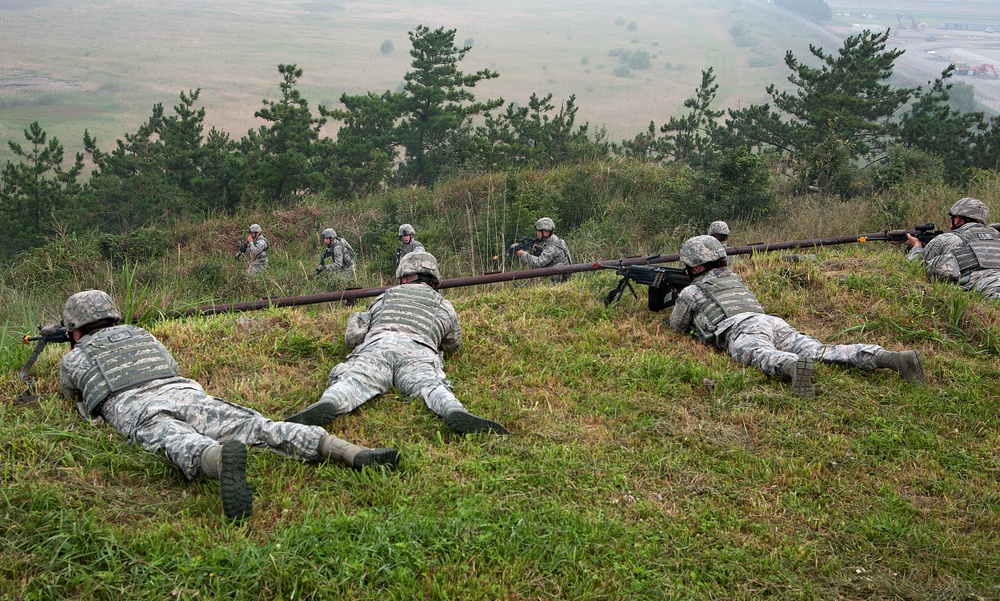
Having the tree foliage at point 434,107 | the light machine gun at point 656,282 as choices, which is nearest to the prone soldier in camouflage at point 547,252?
the light machine gun at point 656,282

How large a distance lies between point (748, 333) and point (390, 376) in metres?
2.81

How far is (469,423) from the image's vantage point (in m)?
4.31

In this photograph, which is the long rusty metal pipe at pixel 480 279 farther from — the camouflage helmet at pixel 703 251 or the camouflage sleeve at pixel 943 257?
the camouflage helmet at pixel 703 251

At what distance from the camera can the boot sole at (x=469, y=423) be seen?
4.31 meters

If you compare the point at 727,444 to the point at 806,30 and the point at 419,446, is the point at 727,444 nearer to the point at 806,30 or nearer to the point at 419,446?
the point at 419,446

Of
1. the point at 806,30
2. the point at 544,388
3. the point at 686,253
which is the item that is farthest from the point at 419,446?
the point at 806,30

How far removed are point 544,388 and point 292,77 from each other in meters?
16.7

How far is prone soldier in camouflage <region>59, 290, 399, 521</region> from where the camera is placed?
3.72 meters

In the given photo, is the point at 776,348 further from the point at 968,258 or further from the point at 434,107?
the point at 434,107

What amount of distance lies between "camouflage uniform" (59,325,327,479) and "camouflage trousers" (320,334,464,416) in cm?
46

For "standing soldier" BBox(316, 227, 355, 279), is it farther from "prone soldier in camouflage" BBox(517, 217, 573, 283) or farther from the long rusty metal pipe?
the long rusty metal pipe

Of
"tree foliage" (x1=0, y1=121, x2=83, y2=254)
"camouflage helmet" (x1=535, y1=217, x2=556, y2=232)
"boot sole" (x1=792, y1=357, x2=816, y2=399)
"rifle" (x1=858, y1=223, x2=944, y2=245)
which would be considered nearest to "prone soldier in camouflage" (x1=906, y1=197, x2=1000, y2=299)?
"rifle" (x1=858, y1=223, x2=944, y2=245)

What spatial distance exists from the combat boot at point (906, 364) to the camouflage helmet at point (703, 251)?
1545 mm

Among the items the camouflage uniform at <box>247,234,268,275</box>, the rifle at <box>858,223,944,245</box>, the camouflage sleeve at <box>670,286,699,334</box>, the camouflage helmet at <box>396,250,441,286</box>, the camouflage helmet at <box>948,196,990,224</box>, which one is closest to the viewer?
the camouflage helmet at <box>396,250,441,286</box>
